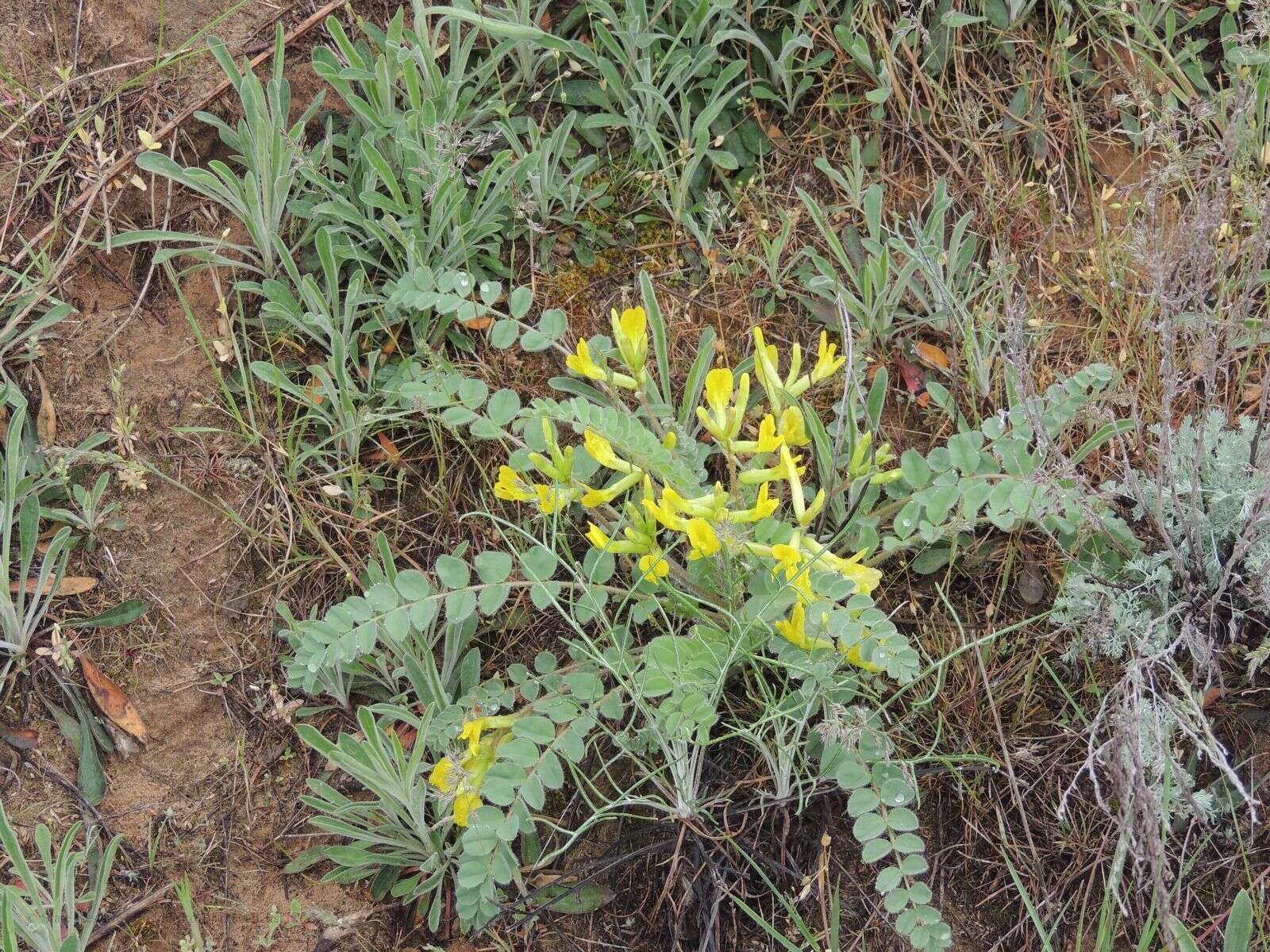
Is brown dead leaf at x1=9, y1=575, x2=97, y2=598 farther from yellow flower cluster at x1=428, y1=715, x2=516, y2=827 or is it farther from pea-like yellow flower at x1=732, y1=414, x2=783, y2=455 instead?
pea-like yellow flower at x1=732, y1=414, x2=783, y2=455

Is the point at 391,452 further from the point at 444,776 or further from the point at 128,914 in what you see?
the point at 128,914

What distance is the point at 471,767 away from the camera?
2.21 meters

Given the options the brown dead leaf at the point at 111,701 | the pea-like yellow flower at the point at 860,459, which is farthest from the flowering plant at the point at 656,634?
the brown dead leaf at the point at 111,701

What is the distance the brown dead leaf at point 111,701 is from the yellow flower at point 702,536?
1.28 meters

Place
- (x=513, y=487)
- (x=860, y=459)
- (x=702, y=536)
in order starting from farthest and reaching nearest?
(x=860, y=459)
(x=513, y=487)
(x=702, y=536)

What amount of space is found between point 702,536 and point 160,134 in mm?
1750

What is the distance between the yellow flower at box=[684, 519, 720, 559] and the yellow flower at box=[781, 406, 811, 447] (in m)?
0.29

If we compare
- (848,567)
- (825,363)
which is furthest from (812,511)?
(825,363)

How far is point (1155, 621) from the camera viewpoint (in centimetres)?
216

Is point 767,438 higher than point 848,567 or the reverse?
higher

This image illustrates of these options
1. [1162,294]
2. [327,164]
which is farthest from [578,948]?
[327,164]

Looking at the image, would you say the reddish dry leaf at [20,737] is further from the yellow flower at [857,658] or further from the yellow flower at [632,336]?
the yellow flower at [857,658]

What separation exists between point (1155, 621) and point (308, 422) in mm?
1844

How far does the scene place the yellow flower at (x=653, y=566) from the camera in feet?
7.33
